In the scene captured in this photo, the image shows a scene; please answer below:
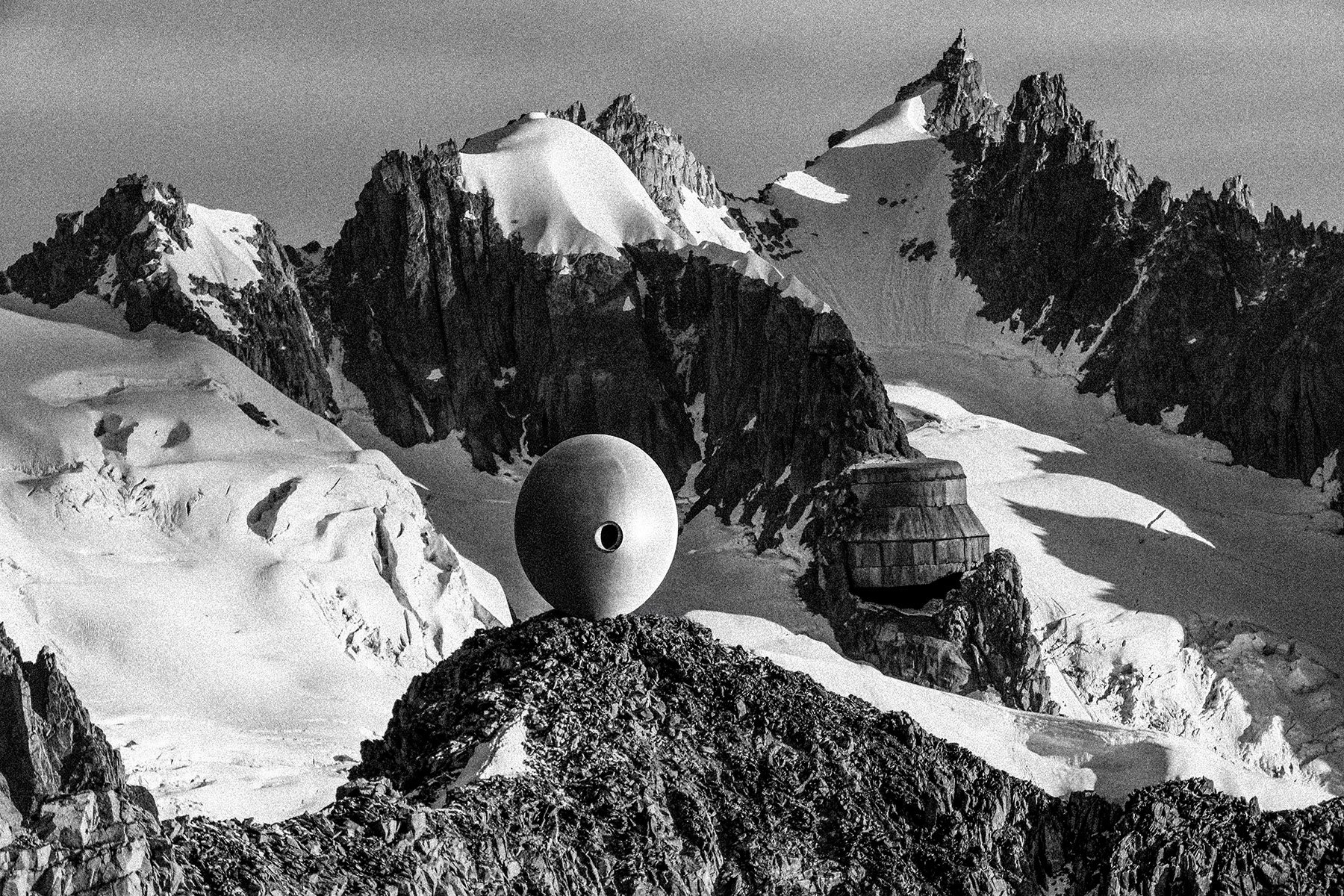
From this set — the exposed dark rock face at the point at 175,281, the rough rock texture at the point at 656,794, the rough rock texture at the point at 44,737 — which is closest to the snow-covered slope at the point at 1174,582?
the exposed dark rock face at the point at 175,281

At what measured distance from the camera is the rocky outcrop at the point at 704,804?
5362 centimetres

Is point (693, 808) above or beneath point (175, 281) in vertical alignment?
beneath

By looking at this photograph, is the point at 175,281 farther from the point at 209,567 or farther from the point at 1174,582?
the point at 1174,582

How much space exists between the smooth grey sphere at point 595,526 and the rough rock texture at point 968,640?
64.9 meters

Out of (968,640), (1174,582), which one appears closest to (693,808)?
(968,640)

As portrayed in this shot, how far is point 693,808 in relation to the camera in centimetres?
5934

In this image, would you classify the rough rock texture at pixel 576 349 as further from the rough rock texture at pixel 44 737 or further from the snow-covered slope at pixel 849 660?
the rough rock texture at pixel 44 737

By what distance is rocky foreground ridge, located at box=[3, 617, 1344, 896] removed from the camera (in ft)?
171

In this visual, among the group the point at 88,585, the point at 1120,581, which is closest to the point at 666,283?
the point at 1120,581

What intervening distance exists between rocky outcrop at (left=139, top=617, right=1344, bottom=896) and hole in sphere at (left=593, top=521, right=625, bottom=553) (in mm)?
1974

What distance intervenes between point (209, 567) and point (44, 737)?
28.2 m

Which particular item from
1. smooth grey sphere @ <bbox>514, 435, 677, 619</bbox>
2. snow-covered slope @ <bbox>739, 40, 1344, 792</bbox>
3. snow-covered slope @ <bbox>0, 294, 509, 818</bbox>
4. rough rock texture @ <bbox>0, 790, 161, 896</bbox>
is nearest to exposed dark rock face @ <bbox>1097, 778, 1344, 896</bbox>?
smooth grey sphere @ <bbox>514, 435, 677, 619</bbox>

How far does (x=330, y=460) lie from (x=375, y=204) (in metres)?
58.6

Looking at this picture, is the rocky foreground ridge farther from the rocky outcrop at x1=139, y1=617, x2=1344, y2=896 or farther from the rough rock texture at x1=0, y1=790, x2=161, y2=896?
the rough rock texture at x1=0, y1=790, x2=161, y2=896
